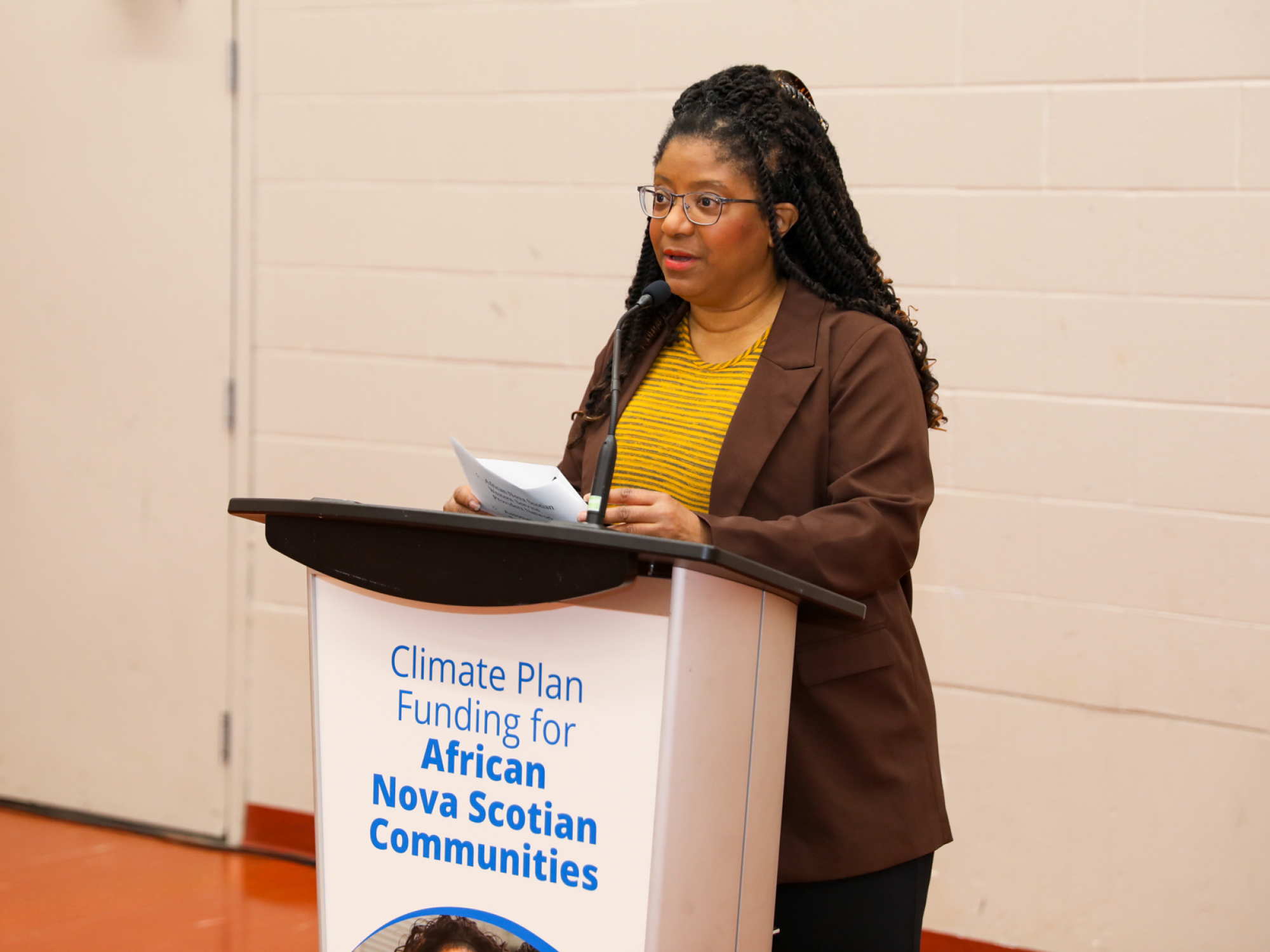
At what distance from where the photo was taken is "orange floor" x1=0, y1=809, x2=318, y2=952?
2.58m

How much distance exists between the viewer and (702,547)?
0.92 metres

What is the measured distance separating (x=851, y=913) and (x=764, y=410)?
563 mm

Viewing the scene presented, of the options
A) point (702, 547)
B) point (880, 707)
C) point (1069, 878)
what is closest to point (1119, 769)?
point (1069, 878)

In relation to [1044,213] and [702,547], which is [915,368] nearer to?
[702,547]

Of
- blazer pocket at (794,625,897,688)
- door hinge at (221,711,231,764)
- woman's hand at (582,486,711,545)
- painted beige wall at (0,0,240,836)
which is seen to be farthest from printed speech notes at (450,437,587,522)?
door hinge at (221,711,231,764)

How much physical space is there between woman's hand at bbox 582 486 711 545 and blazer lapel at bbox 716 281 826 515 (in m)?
0.19

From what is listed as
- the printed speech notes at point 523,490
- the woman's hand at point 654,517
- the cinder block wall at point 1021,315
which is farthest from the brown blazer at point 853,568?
the cinder block wall at point 1021,315

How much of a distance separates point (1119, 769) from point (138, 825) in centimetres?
242

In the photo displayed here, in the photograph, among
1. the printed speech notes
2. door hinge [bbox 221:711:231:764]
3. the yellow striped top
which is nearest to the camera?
the printed speech notes

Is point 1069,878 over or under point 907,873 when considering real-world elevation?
under

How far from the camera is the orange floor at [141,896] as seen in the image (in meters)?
2.57

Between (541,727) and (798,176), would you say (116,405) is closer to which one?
(798,176)

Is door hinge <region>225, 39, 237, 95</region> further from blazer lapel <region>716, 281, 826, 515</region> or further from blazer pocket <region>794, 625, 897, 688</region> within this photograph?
blazer pocket <region>794, 625, 897, 688</region>

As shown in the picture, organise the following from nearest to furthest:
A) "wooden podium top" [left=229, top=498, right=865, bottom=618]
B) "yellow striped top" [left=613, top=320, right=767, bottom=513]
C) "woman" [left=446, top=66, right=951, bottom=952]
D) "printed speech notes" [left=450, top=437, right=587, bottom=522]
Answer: "wooden podium top" [left=229, top=498, right=865, bottom=618]
"printed speech notes" [left=450, top=437, right=587, bottom=522]
"woman" [left=446, top=66, right=951, bottom=952]
"yellow striped top" [left=613, top=320, right=767, bottom=513]
